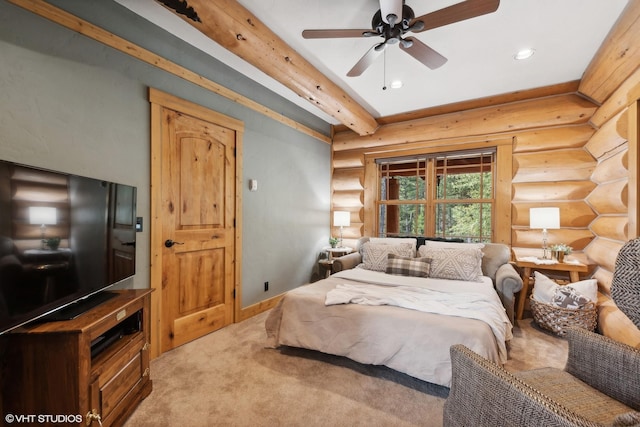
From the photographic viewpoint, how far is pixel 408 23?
1955 mm

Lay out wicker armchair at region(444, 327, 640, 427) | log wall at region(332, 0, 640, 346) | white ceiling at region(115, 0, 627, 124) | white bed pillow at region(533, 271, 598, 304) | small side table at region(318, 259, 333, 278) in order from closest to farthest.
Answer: wicker armchair at region(444, 327, 640, 427) < white ceiling at region(115, 0, 627, 124) < log wall at region(332, 0, 640, 346) < white bed pillow at region(533, 271, 598, 304) < small side table at region(318, 259, 333, 278)

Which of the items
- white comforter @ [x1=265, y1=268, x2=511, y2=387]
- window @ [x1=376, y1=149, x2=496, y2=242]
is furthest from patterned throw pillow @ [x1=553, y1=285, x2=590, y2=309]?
window @ [x1=376, y1=149, x2=496, y2=242]

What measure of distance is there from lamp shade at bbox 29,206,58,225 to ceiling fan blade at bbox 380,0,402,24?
2220mm

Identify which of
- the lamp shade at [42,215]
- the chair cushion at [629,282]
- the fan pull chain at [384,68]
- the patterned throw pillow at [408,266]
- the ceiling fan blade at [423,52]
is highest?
the fan pull chain at [384,68]

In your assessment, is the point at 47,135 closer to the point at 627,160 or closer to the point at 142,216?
the point at 142,216

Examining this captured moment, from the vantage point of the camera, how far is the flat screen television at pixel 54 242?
1.21 meters

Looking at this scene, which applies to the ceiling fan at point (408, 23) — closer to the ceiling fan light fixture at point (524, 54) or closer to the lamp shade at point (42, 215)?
the ceiling fan light fixture at point (524, 54)

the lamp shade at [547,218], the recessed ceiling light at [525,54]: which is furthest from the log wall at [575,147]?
the recessed ceiling light at [525,54]

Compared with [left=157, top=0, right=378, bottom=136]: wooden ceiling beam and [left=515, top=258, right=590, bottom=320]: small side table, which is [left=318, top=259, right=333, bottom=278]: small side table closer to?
[left=157, top=0, right=378, bottom=136]: wooden ceiling beam

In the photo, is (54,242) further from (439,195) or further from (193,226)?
(439,195)

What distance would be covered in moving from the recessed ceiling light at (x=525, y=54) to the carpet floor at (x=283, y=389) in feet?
9.06

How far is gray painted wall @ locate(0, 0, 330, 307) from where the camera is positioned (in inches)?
66.3

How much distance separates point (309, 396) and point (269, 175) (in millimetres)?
2526

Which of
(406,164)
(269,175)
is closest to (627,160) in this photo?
(406,164)
